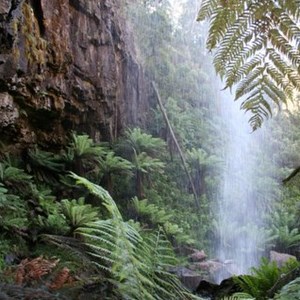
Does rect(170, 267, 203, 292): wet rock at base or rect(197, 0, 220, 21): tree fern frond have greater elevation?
rect(197, 0, 220, 21): tree fern frond

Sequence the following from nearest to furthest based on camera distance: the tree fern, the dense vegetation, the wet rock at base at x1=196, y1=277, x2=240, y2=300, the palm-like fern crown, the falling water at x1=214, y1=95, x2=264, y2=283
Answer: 1. the tree fern
2. the palm-like fern crown
3. the dense vegetation
4. the wet rock at base at x1=196, y1=277, x2=240, y2=300
5. the falling water at x1=214, y1=95, x2=264, y2=283

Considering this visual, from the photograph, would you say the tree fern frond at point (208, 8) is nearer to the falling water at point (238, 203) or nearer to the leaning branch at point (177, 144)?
the falling water at point (238, 203)

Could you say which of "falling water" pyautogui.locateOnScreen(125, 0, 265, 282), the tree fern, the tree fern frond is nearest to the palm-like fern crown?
the tree fern frond

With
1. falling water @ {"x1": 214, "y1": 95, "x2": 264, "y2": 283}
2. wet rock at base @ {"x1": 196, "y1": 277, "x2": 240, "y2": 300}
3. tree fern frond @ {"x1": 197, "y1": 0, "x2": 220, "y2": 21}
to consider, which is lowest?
wet rock at base @ {"x1": 196, "y1": 277, "x2": 240, "y2": 300}

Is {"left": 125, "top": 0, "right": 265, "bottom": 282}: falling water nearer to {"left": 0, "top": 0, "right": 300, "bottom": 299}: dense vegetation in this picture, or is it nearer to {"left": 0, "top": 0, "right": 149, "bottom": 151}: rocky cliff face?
{"left": 0, "top": 0, "right": 300, "bottom": 299}: dense vegetation

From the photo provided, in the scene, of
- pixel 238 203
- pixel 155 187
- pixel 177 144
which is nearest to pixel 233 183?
pixel 238 203

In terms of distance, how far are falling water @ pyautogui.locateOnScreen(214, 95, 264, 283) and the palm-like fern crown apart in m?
5.92

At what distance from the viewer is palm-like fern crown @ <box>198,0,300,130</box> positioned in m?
1.39

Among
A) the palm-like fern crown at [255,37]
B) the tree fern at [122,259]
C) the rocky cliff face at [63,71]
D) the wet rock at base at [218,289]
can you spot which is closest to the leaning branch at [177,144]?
the rocky cliff face at [63,71]

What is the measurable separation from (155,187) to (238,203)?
9.31ft

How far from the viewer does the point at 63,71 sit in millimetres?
7355

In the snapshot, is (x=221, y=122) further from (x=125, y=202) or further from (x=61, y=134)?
(x=61, y=134)

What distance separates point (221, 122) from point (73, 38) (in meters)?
6.68

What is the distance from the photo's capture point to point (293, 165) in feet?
42.9
